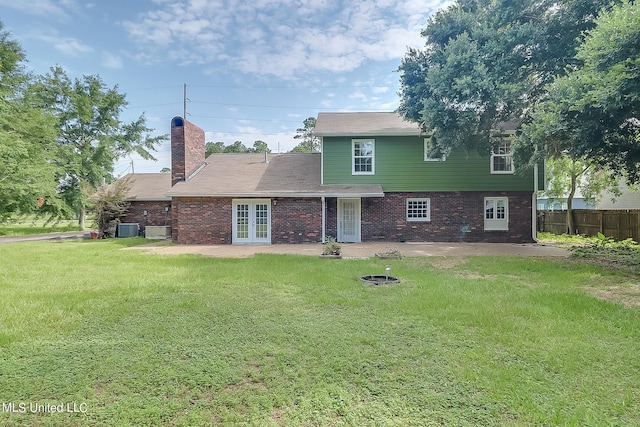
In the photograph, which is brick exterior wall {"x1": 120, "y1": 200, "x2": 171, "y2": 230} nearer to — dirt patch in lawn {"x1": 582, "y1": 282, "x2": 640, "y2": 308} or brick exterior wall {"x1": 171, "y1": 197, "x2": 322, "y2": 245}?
brick exterior wall {"x1": 171, "y1": 197, "x2": 322, "y2": 245}

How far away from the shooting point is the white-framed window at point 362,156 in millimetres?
14742

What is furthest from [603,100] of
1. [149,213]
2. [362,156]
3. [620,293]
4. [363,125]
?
[149,213]

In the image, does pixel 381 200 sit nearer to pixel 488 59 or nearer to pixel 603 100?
pixel 488 59

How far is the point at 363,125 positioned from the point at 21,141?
61.1ft

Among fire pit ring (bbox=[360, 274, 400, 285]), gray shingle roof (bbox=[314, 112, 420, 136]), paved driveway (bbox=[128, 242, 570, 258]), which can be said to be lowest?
fire pit ring (bbox=[360, 274, 400, 285])

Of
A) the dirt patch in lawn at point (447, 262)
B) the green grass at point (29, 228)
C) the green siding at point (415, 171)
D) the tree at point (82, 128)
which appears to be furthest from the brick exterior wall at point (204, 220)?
the green grass at point (29, 228)

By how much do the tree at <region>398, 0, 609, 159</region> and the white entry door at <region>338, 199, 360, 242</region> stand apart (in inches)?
179

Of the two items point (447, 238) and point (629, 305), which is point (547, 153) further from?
point (629, 305)

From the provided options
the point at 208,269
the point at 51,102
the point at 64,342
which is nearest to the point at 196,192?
the point at 208,269

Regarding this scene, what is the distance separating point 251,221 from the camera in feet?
46.8

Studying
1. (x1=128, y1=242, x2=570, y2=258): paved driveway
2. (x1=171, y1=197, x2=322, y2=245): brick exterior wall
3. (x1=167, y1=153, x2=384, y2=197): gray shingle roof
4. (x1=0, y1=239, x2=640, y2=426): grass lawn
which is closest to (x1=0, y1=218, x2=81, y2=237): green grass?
(x1=167, y1=153, x2=384, y2=197): gray shingle roof

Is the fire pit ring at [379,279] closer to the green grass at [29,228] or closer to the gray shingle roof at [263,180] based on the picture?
the gray shingle roof at [263,180]

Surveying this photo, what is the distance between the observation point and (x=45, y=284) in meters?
Result: 6.58

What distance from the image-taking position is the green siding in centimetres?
1455
